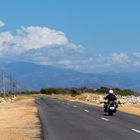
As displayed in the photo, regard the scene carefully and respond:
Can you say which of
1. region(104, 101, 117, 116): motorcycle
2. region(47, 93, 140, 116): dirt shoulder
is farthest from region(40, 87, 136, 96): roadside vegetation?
region(104, 101, 117, 116): motorcycle

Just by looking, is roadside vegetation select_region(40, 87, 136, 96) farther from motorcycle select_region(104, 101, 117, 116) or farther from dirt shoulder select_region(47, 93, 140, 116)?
motorcycle select_region(104, 101, 117, 116)

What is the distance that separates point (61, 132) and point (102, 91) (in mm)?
128806

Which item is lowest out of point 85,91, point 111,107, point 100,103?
point 100,103

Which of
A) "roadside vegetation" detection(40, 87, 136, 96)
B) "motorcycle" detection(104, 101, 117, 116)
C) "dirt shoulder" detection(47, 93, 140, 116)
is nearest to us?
"motorcycle" detection(104, 101, 117, 116)

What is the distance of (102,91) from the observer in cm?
15212

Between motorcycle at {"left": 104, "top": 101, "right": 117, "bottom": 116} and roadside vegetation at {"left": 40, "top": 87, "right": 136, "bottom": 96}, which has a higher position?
roadside vegetation at {"left": 40, "top": 87, "right": 136, "bottom": 96}

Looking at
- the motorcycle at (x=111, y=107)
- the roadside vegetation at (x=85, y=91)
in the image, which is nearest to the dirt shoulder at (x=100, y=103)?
the motorcycle at (x=111, y=107)

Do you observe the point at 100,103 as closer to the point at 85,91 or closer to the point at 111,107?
the point at 111,107


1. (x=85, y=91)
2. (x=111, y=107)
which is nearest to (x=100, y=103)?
(x=111, y=107)

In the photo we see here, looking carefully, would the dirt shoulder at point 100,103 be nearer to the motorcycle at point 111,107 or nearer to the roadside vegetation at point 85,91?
the motorcycle at point 111,107

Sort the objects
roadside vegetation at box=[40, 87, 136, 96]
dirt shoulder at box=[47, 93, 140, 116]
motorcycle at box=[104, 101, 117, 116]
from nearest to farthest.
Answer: motorcycle at box=[104, 101, 117, 116] < dirt shoulder at box=[47, 93, 140, 116] < roadside vegetation at box=[40, 87, 136, 96]

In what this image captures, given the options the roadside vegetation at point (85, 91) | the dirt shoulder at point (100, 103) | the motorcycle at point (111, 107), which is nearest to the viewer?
the motorcycle at point (111, 107)

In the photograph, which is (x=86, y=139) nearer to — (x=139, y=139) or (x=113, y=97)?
(x=139, y=139)

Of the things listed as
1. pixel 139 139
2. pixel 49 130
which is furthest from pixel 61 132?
pixel 139 139
